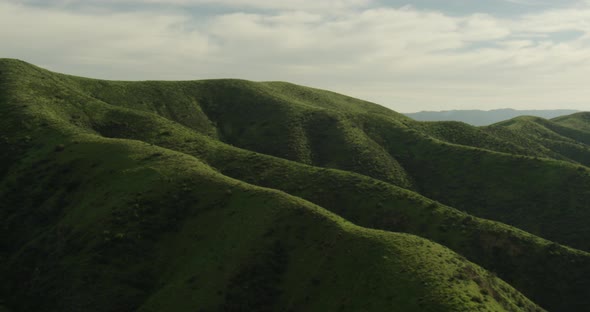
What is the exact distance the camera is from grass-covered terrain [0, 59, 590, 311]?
5850 cm

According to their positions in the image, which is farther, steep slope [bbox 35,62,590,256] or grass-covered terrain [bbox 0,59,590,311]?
steep slope [bbox 35,62,590,256]

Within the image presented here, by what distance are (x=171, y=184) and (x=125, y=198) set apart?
330 inches

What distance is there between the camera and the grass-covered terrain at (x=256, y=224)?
192 feet

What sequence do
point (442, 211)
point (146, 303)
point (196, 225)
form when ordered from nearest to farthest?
point (146, 303)
point (196, 225)
point (442, 211)

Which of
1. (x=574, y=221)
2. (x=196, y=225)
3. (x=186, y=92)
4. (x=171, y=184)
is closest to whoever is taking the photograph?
(x=196, y=225)

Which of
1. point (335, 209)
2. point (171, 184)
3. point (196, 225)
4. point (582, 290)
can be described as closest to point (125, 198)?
point (171, 184)

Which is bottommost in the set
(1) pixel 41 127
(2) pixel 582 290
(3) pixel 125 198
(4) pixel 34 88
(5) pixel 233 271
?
(2) pixel 582 290

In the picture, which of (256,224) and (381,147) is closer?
(256,224)

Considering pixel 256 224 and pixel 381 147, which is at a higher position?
pixel 381 147

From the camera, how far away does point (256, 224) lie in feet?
225

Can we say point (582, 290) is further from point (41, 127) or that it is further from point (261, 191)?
point (41, 127)

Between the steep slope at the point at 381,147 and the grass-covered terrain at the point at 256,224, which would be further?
the steep slope at the point at 381,147

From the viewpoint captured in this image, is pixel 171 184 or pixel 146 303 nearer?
pixel 146 303

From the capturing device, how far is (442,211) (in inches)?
3489
